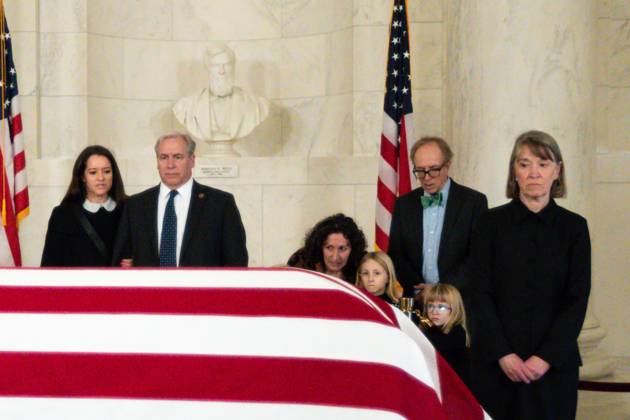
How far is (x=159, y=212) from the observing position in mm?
4766

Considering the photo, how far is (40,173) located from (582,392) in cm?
479

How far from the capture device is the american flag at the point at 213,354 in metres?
2.08

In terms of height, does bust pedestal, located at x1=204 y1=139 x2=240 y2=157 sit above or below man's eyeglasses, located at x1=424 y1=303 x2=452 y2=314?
above

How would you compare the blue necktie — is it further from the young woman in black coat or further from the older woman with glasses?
the older woman with glasses

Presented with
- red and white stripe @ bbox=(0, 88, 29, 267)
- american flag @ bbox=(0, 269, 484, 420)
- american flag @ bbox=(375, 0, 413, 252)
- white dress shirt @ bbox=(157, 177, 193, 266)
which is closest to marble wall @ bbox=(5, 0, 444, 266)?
red and white stripe @ bbox=(0, 88, 29, 267)

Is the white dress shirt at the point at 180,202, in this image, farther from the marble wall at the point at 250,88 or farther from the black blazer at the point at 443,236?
the marble wall at the point at 250,88

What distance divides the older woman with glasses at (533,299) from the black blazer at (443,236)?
1204 mm

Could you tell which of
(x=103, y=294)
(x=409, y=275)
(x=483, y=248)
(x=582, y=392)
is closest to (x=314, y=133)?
(x=582, y=392)

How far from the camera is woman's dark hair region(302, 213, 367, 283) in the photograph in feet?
16.1

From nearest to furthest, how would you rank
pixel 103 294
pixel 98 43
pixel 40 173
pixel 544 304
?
pixel 103 294, pixel 544 304, pixel 40 173, pixel 98 43

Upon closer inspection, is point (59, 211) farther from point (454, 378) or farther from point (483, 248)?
point (454, 378)

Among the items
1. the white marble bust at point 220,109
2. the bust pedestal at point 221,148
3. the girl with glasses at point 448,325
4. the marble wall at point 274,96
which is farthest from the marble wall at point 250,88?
the girl with glasses at point 448,325

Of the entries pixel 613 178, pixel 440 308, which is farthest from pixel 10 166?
pixel 613 178

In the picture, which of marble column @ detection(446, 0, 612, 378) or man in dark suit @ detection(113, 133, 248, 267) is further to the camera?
marble column @ detection(446, 0, 612, 378)
